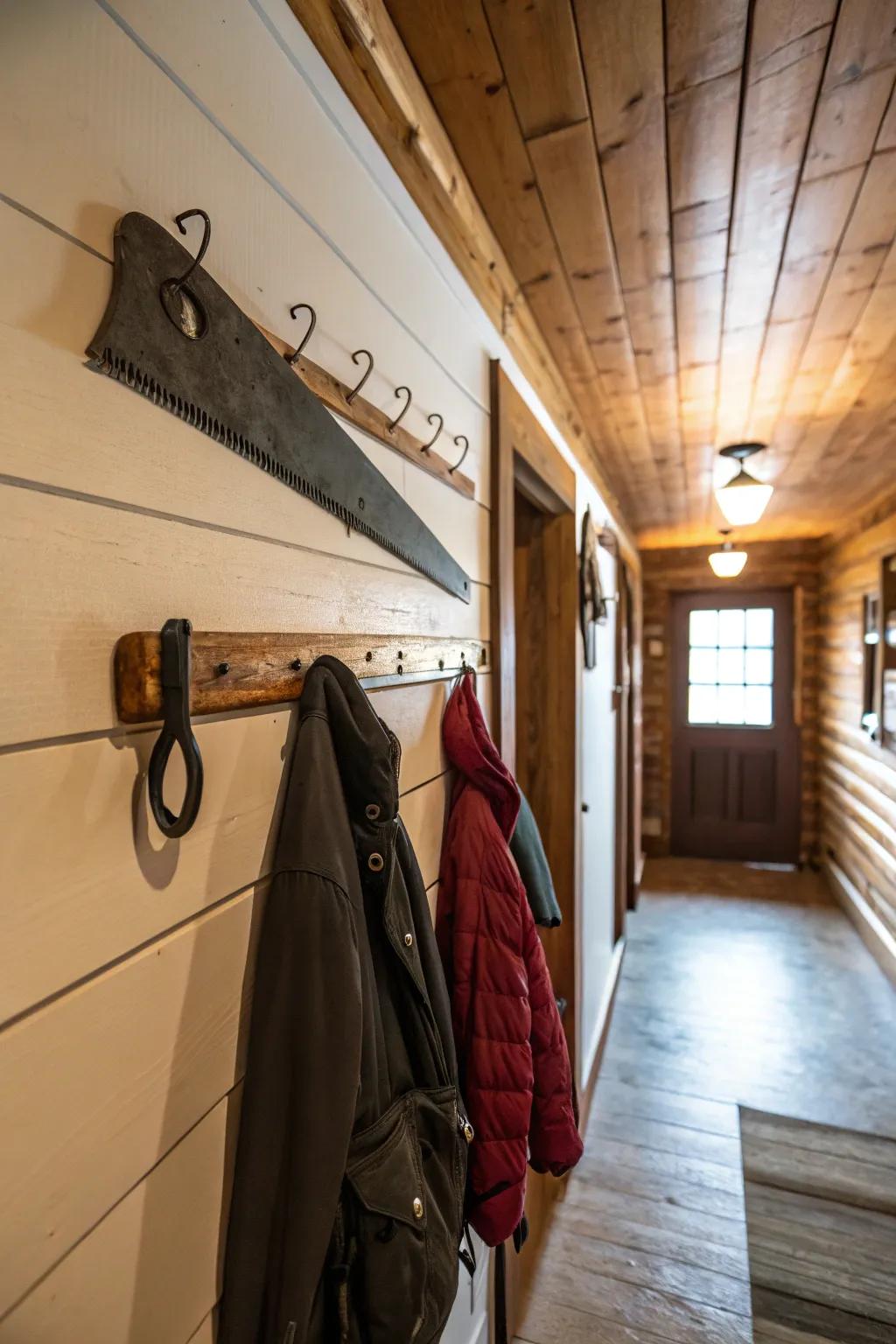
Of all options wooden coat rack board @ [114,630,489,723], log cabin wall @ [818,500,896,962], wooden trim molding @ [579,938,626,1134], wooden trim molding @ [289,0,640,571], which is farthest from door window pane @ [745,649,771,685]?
wooden coat rack board @ [114,630,489,723]

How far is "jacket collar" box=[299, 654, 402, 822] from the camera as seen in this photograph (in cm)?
72

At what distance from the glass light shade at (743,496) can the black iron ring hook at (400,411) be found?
2274 millimetres

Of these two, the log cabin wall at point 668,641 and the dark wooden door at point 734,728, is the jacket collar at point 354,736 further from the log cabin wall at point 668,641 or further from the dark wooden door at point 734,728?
the dark wooden door at point 734,728

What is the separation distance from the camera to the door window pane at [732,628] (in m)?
5.49

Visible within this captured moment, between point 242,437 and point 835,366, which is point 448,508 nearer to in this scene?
point 242,437

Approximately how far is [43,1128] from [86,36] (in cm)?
75

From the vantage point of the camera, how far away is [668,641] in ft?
18.4

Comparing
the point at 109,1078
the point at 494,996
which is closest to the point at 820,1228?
the point at 494,996

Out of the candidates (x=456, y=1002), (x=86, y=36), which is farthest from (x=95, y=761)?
(x=456, y=1002)

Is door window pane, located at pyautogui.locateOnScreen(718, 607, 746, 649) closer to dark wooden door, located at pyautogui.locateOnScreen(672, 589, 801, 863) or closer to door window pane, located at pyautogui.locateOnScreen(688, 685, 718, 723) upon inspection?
dark wooden door, located at pyautogui.locateOnScreen(672, 589, 801, 863)

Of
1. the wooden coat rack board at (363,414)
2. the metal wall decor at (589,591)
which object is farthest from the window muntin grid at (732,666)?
the wooden coat rack board at (363,414)

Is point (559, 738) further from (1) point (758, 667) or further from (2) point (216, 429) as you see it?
(1) point (758, 667)

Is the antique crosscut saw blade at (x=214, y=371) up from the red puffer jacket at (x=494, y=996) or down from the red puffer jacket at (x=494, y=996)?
up

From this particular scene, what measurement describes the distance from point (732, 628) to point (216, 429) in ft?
18.1
